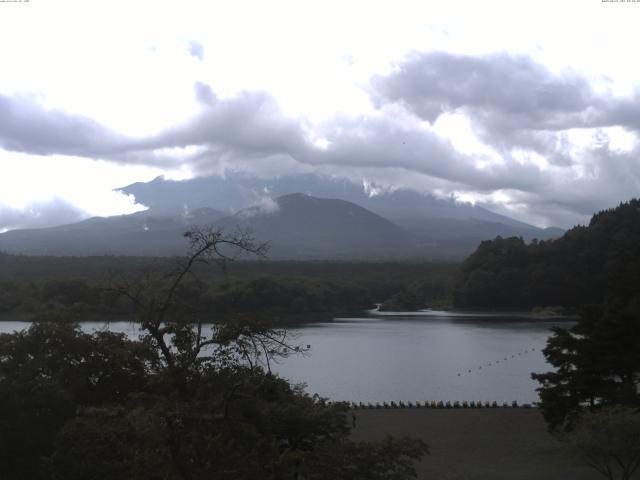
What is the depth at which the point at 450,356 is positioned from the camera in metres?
36.9

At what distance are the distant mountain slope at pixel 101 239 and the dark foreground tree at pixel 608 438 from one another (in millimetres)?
117851

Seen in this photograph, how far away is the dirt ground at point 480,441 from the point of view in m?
13.9

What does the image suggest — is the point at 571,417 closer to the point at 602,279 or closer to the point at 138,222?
the point at 602,279

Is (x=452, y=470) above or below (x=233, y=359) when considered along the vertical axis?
below

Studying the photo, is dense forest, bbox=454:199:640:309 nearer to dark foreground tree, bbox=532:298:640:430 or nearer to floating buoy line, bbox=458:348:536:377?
floating buoy line, bbox=458:348:536:377

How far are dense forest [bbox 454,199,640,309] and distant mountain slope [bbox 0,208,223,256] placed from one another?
216ft

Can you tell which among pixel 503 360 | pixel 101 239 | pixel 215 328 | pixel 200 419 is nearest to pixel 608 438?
pixel 215 328

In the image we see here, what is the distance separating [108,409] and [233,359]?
1158mm

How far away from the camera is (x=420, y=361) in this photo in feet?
115

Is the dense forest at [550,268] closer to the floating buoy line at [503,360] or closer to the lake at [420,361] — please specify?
the lake at [420,361]

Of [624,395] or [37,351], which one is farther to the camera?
[624,395]

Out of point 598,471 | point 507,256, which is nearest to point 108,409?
point 598,471

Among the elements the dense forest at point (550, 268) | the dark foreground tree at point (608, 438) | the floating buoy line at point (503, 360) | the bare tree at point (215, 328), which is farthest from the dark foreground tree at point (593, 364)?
the dense forest at point (550, 268)

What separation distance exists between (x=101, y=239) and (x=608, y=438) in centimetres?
15564
